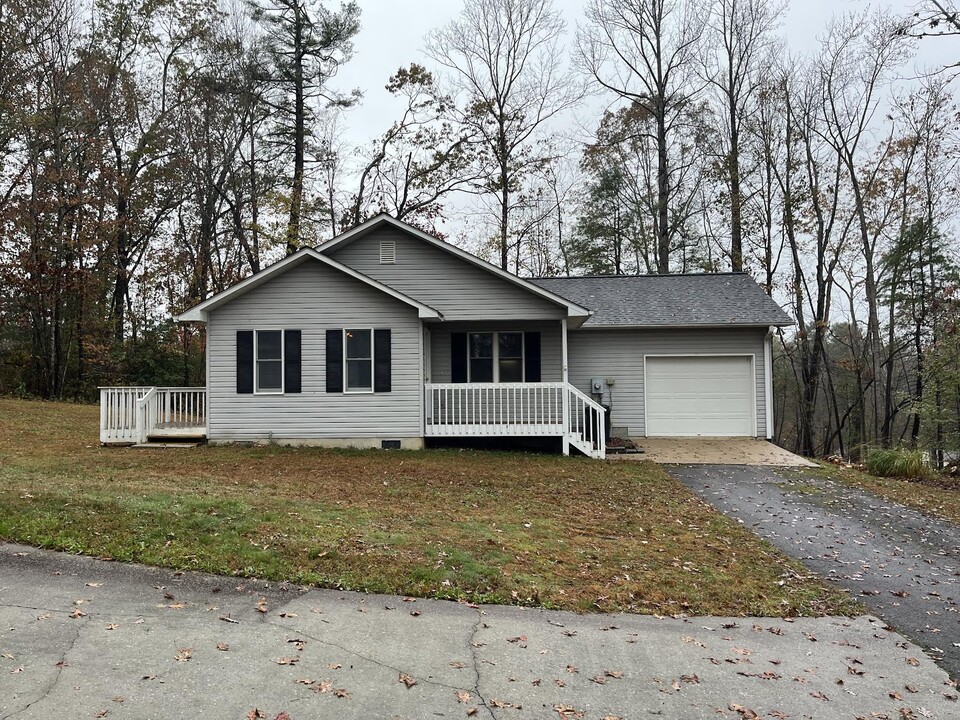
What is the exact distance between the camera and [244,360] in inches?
532

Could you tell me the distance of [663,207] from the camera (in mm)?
25156

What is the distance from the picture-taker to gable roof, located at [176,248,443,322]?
518 inches

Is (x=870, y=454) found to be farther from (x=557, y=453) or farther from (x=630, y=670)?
(x=630, y=670)

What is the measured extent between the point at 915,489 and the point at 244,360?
41.7ft

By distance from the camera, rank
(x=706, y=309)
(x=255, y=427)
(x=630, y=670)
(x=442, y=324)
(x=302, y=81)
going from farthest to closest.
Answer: (x=302, y=81) → (x=706, y=309) → (x=442, y=324) → (x=255, y=427) → (x=630, y=670)

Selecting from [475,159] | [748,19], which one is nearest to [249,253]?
[475,159]

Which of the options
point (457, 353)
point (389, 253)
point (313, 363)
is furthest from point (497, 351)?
point (313, 363)

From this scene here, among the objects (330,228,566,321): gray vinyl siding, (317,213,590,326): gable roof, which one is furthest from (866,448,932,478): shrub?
(330,228,566,321): gray vinyl siding

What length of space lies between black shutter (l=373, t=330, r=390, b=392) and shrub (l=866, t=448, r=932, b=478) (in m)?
9.99

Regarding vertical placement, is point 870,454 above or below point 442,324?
below

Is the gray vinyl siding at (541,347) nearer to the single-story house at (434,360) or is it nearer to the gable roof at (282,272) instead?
→ the single-story house at (434,360)

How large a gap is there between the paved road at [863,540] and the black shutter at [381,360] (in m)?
5.83

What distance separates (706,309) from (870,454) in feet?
15.8

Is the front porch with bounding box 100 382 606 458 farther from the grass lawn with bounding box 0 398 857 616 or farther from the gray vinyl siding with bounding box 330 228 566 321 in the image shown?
the grass lawn with bounding box 0 398 857 616
